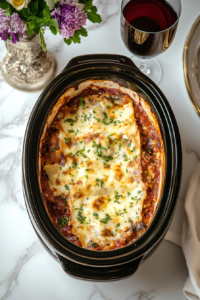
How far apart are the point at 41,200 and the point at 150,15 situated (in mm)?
1202

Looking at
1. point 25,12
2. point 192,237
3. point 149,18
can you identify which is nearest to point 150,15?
point 149,18

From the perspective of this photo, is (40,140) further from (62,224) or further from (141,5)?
(141,5)

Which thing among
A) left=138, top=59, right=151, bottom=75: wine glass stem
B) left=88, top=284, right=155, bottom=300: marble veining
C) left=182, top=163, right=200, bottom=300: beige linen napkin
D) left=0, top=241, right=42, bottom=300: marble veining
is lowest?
left=88, top=284, right=155, bottom=300: marble veining

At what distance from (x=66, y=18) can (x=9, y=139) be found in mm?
923

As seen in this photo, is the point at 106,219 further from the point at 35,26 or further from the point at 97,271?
the point at 35,26

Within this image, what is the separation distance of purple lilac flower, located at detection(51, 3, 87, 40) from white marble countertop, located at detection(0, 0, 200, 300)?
0.70 metres

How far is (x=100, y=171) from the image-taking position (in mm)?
1724

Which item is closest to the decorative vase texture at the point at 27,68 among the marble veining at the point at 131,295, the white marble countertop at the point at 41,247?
the white marble countertop at the point at 41,247

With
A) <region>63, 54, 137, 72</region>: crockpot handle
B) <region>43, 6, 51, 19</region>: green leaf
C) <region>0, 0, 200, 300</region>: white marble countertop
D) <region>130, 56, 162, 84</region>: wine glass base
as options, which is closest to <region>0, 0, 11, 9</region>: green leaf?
<region>43, 6, 51, 19</region>: green leaf

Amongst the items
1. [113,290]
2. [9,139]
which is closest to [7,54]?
[9,139]

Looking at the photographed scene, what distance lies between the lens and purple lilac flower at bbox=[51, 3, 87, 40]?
1.34 m

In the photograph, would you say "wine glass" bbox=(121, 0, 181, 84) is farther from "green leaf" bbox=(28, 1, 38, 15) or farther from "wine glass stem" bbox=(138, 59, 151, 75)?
"green leaf" bbox=(28, 1, 38, 15)

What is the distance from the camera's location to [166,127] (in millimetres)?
1604

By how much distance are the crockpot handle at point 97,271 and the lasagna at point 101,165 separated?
0.15 m
